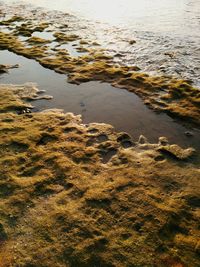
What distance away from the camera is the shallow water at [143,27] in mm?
19803

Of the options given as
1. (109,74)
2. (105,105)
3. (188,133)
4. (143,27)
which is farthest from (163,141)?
(143,27)

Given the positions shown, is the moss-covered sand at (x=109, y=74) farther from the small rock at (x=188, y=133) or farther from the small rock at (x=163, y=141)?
the small rock at (x=163, y=141)

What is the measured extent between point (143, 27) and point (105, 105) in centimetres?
1461

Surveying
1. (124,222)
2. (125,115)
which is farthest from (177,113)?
(124,222)

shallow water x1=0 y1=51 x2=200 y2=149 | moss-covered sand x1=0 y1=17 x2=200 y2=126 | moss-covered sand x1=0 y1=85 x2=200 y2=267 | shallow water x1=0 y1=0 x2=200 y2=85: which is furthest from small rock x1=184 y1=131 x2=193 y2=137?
shallow water x1=0 y1=0 x2=200 y2=85

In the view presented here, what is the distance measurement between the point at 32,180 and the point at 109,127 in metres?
4.28

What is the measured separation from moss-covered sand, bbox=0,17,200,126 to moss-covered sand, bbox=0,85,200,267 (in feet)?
11.3

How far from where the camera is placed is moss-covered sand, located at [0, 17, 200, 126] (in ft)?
48.4

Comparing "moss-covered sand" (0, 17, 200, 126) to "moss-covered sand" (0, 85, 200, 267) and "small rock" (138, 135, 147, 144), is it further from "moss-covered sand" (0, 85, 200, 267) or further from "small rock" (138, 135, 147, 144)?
"moss-covered sand" (0, 85, 200, 267)

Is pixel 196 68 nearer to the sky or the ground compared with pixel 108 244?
nearer to the sky

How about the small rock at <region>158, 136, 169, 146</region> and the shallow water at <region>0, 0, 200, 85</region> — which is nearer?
→ the small rock at <region>158, 136, 169, 146</region>

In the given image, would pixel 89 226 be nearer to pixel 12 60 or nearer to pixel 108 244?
pixel 108 244

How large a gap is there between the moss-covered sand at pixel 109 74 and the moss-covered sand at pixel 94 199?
11.3ft

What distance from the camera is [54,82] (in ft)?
58.4
